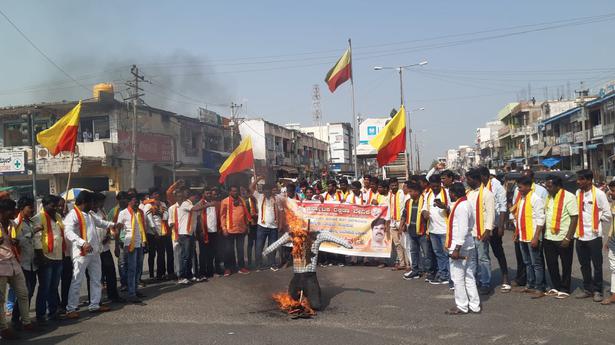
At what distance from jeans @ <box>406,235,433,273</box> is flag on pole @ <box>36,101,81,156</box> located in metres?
6.65

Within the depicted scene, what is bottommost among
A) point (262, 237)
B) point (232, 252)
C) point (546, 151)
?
point (232, 252)

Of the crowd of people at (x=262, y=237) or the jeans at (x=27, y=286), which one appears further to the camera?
the crowd of people at (x=262, y=237)

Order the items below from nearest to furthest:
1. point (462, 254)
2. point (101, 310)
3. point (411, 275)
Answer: point (462, 254) → point (101, 310) → point (411, 275)

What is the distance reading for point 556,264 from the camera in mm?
7109

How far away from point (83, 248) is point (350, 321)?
3.75m

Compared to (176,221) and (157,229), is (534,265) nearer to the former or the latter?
(176,221)

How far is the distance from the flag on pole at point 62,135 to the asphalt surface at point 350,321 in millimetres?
3518

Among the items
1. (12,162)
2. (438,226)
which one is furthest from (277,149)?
(438,226)

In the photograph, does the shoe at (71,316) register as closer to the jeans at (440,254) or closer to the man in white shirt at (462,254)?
the man in white shirt at (462,254)

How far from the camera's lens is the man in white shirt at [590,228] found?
675 cm

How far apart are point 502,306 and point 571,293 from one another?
1223 millimetres

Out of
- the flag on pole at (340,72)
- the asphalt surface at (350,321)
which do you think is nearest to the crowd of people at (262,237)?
the asphalt surface at (350,321)

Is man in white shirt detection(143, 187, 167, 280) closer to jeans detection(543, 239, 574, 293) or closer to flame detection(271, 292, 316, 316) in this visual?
flame detection(271, 292, 316, 316)

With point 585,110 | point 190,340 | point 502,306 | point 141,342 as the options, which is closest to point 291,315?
point 190,340
